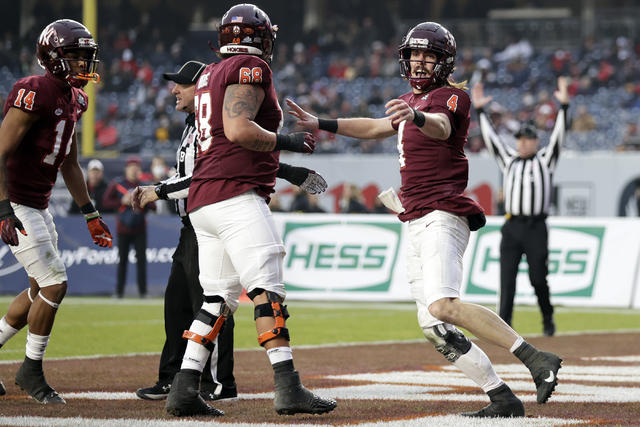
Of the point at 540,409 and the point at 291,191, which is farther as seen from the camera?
the point at 291,191

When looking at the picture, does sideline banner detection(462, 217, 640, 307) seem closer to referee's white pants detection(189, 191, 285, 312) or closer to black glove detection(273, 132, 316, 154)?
referee's white pants detection(189, 191, 285, 312)

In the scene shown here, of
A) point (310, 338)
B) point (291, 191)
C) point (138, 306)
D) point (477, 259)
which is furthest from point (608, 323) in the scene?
point (291, 191)

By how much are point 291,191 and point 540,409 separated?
1342 cm

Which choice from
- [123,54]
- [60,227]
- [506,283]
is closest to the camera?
[506,283]

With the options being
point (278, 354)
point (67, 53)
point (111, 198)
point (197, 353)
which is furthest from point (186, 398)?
point (111, 198)

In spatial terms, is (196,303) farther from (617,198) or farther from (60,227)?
(617,198)

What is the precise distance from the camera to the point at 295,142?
5000 mm

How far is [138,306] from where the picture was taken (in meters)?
14.1

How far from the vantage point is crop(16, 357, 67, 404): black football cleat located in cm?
569

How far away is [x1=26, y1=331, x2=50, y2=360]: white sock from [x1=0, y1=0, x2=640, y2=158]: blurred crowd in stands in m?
16.7

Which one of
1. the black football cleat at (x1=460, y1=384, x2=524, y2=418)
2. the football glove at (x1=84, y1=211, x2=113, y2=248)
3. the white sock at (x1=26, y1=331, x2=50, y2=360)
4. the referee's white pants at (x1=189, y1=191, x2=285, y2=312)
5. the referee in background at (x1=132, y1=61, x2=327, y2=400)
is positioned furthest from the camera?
the football glove at (x1=84, y1=211, x2=113, y2=248)

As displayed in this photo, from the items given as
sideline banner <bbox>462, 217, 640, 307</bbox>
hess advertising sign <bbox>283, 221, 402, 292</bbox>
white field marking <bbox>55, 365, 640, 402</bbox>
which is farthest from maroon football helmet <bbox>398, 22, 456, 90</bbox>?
hess advertising sign <bbox>283, 221, 402, 292</bbox>

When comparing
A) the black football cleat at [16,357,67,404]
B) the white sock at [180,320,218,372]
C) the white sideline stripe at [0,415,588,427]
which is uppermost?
the white sock at [180,320,218,372]

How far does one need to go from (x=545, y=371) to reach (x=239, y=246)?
1.55m
